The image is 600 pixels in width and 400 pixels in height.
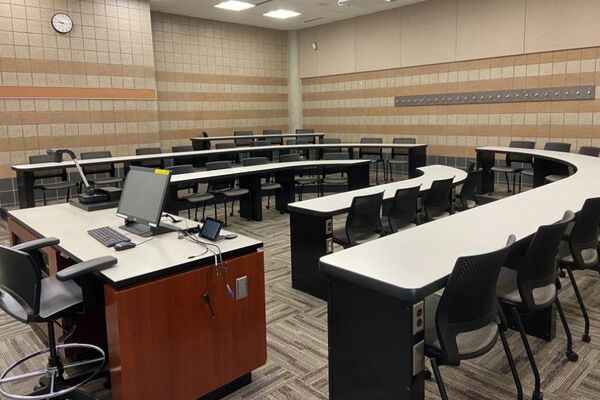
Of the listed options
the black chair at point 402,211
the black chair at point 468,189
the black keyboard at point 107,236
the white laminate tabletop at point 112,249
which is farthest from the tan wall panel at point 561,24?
the black keyboard at point 107,236

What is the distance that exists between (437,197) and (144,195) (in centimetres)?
281

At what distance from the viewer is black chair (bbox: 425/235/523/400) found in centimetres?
184

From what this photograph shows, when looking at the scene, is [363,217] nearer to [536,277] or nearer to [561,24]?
[536,277]

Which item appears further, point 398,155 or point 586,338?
point 398,155

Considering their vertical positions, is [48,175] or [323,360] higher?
[48,175]

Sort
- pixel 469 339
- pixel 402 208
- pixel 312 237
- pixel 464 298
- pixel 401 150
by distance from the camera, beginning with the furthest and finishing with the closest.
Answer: pixel 401 150, pixel 402 208, pixel 312 237, pixel 469 339, pixel 464 298

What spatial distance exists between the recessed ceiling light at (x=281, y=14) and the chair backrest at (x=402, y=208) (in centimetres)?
686

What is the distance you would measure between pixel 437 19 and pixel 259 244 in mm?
8149

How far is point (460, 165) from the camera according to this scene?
30.4ft

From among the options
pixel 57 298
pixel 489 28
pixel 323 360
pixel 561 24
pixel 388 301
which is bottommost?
pixel 323 360

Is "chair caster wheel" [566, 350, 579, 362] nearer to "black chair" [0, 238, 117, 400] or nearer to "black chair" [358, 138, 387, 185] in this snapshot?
"black chair" [0, 238, 117, 400]

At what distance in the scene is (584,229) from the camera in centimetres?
298

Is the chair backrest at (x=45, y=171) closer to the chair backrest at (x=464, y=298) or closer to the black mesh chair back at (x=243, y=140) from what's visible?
the black mesh chair back at (x=243, y=140)

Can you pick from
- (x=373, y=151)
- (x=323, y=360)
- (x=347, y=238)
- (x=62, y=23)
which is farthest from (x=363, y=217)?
(x=62, y=23)
